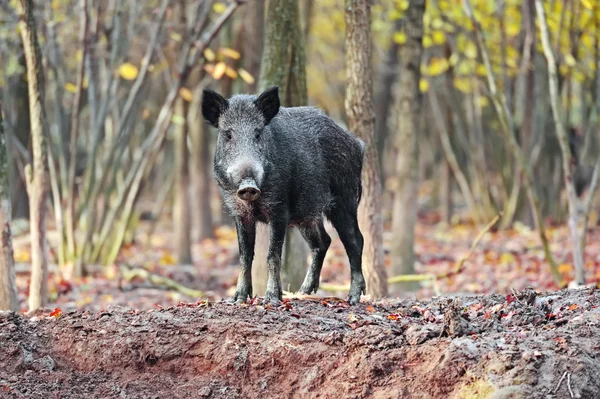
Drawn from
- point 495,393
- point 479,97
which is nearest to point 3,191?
point 495,393

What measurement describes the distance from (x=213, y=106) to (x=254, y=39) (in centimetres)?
1060

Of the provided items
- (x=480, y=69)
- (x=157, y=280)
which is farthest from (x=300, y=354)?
(x=480, y=69)

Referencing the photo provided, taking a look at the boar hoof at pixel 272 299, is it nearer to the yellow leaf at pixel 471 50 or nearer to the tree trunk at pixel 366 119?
the tree trunk at pixel 366 119

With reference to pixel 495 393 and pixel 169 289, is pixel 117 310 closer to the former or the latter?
pixel 495 393

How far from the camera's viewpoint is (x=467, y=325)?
6.09 metres

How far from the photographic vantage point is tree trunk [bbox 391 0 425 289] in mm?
13000

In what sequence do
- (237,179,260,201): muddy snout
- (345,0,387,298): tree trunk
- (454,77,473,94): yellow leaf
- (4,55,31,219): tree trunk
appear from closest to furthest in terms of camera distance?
(237,179,260,201): muddy snout → (345,0,387,298): tree trunk → (4,55,31,219): tree trunk → (454,77,473,94): yellow leaf

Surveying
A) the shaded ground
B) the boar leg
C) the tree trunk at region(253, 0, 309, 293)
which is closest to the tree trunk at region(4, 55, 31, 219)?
the shaded ground

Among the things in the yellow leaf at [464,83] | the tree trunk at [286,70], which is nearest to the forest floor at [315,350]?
the tree trunk at [286,70]

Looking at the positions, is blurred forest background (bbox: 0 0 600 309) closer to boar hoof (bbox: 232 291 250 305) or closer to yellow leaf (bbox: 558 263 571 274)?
yellow leaf (bbox: 558 263 571 274)

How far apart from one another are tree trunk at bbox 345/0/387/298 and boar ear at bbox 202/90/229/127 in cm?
284

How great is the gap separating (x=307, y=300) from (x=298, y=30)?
12.3ft

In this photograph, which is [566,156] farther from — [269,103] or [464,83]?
[464,83]

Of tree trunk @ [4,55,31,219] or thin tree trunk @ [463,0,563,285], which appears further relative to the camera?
tree trunk @ [4,55,31,219]
